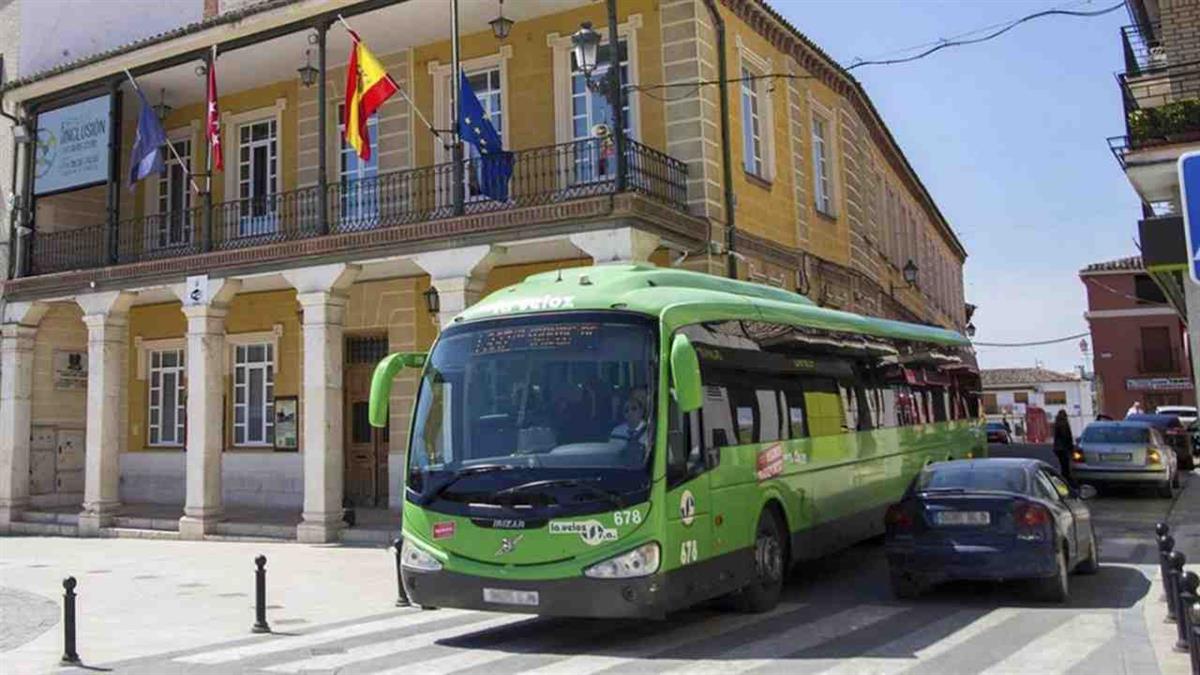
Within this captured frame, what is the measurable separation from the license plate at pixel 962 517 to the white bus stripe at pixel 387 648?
13.8ft

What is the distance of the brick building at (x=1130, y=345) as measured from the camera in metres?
54.9

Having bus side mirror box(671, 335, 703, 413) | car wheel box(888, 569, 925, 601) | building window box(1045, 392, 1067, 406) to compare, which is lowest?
car wheel box(888, 569, 925, 601)

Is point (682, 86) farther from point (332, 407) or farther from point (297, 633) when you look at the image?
point (297, 633)

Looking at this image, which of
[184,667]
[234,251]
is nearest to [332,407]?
[234,251]

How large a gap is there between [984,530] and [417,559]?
5.45 metres

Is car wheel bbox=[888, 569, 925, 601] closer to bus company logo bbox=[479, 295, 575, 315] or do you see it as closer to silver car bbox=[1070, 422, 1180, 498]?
bus company logo bbox=[479, 295, 575, 315]

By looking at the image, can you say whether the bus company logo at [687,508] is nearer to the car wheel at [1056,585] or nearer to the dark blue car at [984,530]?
the dark blue car at [984,530]

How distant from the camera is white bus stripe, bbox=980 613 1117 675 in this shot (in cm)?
740

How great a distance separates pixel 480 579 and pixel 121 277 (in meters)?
14.9

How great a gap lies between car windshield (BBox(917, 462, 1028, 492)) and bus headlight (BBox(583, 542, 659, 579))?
378 cm

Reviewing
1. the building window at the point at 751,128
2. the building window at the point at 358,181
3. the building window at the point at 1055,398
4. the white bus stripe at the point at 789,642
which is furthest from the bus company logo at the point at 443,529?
the building window at the point at 1055,398

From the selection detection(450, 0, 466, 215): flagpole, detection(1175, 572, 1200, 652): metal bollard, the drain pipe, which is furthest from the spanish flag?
detection(1175, 572, 1200, 652): metal bollard

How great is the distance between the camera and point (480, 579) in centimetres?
827

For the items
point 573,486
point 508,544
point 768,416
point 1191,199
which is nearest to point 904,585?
point 768,416
